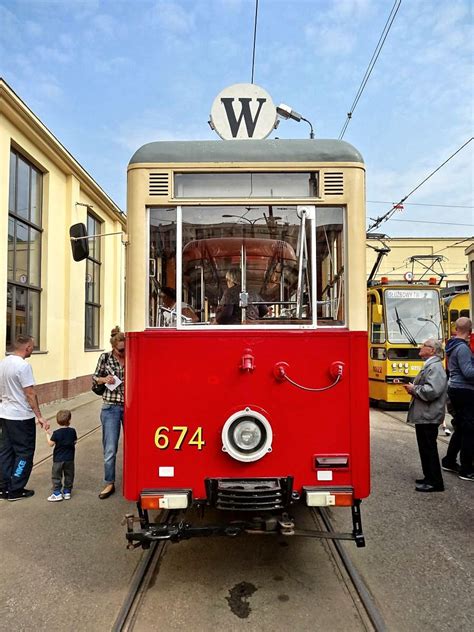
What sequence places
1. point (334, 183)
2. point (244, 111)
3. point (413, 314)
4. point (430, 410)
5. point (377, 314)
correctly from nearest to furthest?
1. point (334, 183)
2. point (244, 111)
3. point (430, 410)
4. point (377, 314)
5. point (413, 314)

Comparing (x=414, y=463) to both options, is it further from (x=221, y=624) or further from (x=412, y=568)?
(x=221, y=624)

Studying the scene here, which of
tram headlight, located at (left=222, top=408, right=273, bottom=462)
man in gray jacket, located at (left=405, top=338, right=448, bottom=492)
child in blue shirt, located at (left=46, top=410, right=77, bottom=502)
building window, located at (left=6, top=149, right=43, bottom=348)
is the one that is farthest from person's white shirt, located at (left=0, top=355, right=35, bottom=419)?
building window, located at (left=6, top=149, right=43, bottom=348)

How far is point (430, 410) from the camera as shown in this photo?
17.1 feet

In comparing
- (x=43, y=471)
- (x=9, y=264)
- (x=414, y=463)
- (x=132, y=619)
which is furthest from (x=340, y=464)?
(x=9, y=264)

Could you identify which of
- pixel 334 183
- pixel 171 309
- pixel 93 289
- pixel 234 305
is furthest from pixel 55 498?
pixel 93 289

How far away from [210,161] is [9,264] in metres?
8.33

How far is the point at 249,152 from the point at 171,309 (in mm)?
1236

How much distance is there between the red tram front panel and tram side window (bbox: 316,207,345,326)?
19cm

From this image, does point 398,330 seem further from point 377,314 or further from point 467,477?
point 467,477

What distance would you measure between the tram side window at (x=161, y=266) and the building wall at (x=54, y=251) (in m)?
7.31

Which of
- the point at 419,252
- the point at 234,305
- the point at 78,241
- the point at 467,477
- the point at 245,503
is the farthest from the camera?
the point at 419,252

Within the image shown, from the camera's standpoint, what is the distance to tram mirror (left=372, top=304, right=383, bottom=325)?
10.2 meters

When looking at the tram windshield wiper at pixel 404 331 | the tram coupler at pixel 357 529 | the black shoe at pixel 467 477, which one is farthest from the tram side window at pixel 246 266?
the tram windshield wiper at pixel 404 331

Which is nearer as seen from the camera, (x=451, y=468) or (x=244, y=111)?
(x=244, y=111)
